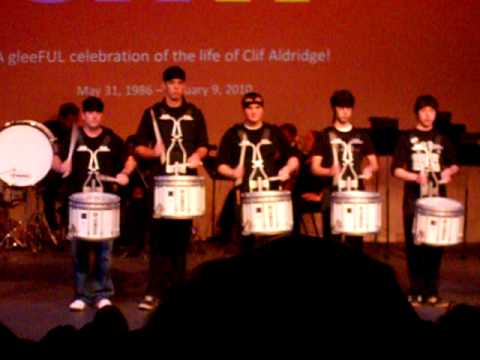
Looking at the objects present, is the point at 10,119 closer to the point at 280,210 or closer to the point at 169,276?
the point at 169,276

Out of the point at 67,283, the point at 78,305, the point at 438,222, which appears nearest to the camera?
the point at 438,222

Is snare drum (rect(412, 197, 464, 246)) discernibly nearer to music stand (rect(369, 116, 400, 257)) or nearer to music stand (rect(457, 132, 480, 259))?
music stand (rect(369, 116, 400, 257))

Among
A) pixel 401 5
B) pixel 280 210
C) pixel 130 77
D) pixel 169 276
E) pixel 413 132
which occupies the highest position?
pixel 401 5

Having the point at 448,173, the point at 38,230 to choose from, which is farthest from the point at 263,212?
the point at 38,230

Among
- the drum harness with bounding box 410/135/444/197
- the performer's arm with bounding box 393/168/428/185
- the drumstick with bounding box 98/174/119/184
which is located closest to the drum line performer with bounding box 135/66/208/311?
the drumstick with bounding box 98/174/119/184

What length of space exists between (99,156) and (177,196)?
0.67 metres

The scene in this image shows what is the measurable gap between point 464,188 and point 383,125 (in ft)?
7.25

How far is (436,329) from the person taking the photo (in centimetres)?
120

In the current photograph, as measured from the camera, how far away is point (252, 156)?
692 centimetres

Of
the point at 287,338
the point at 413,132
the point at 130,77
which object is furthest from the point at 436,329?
the point at 130,77

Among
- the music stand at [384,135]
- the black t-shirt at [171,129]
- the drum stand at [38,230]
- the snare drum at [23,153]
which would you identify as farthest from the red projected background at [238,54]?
the black t-shirt at [171,129]

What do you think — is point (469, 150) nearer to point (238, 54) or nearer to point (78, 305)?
point (238, 54)

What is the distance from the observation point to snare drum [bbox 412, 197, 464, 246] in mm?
6668

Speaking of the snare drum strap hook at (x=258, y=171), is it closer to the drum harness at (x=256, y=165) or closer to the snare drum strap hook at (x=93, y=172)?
the drum harness at (x=256, y=165)
